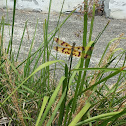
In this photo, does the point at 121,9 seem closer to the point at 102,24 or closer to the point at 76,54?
the point at 102,24

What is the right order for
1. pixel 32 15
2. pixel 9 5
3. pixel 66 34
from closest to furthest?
pixel 66 34, pixel 32 15, pixel 9 5

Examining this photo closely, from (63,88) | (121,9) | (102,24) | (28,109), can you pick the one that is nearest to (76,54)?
(63,88)

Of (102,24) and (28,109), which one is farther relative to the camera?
(102,24)

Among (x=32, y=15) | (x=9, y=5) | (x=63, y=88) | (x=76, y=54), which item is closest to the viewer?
(x=76, y=54)

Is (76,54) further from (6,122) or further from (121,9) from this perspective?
(121,9)

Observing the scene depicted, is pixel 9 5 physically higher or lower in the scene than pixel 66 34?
higher

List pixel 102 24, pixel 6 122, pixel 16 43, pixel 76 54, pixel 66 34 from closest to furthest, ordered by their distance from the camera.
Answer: pixel 76 54 < pixel 6 122 < pixel 16 43 < pixel 66 34 < pixel 102 24

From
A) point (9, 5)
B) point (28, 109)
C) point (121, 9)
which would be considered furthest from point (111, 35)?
point (28, 109)

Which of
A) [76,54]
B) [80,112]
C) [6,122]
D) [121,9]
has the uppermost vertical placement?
[121,9]

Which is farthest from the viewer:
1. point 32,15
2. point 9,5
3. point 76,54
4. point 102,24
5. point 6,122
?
point 9,5
